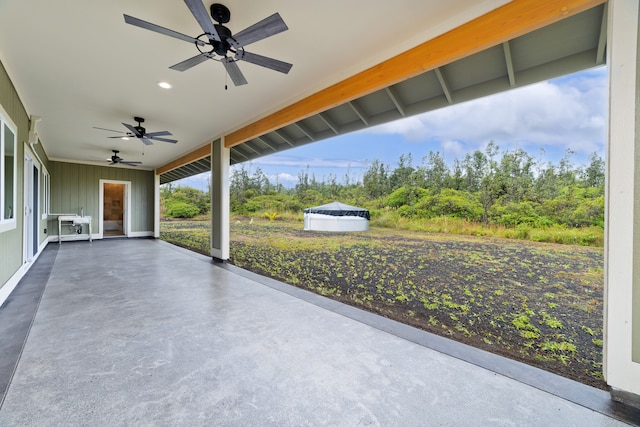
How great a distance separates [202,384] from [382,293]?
94.3 inches

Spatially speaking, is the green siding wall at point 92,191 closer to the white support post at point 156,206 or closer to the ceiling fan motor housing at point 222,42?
the white support post at point 156,206

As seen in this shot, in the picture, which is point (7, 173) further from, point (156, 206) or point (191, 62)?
point (156, 206)

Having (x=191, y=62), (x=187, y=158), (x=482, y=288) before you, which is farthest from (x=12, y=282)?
(x=482, y=288)

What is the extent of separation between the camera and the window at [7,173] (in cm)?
306

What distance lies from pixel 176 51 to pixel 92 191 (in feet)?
29.5

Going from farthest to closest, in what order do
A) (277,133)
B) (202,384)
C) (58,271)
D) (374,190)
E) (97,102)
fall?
(277,133)
(58,271)
(97,102)
(374,190)
(202,384)

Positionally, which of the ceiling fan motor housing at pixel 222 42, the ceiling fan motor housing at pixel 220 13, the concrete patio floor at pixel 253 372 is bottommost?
the concrete patio floor at pixel 253 372

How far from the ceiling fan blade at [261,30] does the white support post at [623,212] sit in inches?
82.5

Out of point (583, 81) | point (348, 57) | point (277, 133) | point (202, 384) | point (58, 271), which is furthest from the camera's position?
point (277, 133)

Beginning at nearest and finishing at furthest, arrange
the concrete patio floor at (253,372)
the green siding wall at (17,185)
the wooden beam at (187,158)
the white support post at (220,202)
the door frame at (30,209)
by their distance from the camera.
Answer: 1. the concrete patio floor at (253,372)
2. the green siding wall at (17,185)
3. the door frame at (30,209)
4. the white support post at (220,202)
5. the wooden beam at (187,158)

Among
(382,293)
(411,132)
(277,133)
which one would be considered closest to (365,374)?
(382,293)

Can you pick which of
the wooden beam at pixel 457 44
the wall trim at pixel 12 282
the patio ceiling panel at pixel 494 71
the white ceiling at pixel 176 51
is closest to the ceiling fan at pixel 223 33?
→ the white ceiling at pixel 176 51

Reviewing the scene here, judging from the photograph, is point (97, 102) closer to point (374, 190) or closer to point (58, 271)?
point (58, 271)

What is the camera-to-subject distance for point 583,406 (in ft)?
5.22
